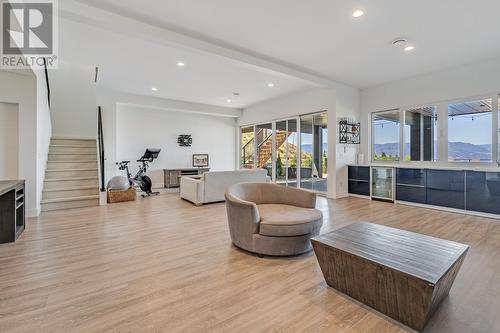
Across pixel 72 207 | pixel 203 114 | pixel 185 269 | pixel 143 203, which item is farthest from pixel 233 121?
pixel 185 269

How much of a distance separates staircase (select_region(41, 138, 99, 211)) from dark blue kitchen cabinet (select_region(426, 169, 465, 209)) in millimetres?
7330

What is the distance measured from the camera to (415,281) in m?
1.50

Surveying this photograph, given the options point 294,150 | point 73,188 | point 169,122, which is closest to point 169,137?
point 169,122

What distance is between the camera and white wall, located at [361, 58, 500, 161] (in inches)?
187

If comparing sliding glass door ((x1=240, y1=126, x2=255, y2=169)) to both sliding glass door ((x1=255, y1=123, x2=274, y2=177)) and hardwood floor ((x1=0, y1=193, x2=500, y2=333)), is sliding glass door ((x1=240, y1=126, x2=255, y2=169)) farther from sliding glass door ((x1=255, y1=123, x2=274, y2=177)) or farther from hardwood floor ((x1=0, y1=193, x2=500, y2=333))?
hardwood floor ((x1=0, y1=193, x2=500, y2=333))

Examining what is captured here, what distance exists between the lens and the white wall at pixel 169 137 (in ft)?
26.1

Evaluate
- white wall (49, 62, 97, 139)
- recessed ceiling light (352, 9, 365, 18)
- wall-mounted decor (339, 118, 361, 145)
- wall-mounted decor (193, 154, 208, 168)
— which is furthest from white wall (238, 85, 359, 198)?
white wall (49, 62, 97, 139)

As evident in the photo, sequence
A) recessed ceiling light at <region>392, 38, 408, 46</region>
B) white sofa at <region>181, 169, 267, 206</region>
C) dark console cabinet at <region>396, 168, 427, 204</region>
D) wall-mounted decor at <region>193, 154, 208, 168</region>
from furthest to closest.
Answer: wall-mounted decor at <region>193, 154, 208, 168</region> → white sofa at <region>181, 169, 267, 206</region> → dark console cabinet at <region>396, 168, 427, 204</region> → recessed ceiling light at <region>392, 38, 408, 46</region>

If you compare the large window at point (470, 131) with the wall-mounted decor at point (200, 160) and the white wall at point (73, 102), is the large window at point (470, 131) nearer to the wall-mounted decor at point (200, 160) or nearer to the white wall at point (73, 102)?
the wall-mounted decor at point (200, 160)

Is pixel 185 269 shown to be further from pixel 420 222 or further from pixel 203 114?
pixel 203 114

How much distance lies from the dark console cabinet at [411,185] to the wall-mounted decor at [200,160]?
654 cm

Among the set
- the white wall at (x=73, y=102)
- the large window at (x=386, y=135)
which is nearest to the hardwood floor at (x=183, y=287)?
the large window at (x=386, y=135)

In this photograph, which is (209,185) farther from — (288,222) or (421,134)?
(421,134)

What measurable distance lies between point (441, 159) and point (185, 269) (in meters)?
5.97
